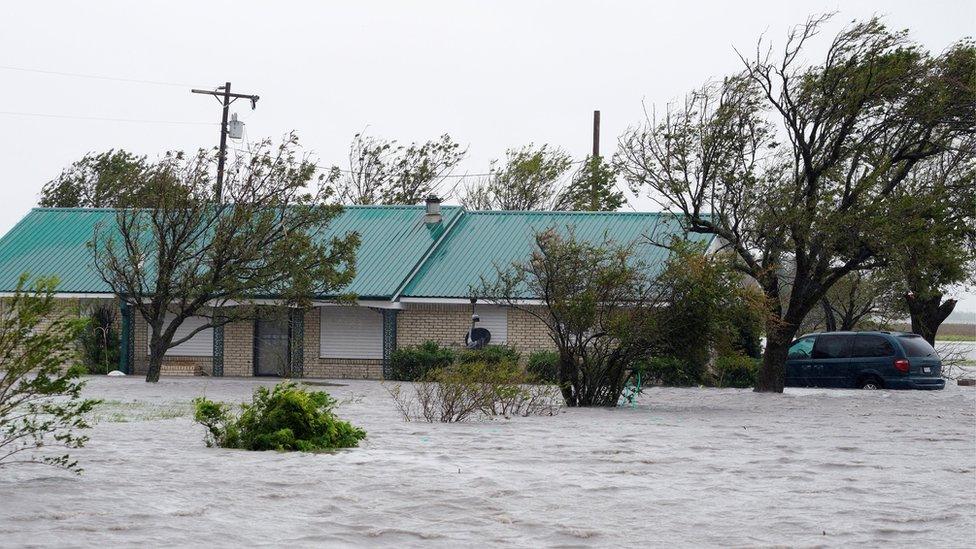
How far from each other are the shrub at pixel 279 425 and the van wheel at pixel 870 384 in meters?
19.3

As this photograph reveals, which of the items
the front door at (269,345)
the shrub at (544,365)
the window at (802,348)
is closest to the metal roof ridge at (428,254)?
the front door at (269,345)

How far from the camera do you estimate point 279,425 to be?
13.5m

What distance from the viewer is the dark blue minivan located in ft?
96.9

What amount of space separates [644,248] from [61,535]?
2957 cm

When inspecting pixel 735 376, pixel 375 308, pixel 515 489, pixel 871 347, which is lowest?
pixel 515 489

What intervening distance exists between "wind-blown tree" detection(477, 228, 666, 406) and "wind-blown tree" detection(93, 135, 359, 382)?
33.2 feet

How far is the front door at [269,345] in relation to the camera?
36094 millimetres

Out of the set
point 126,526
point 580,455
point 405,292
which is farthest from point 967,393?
point 126,526

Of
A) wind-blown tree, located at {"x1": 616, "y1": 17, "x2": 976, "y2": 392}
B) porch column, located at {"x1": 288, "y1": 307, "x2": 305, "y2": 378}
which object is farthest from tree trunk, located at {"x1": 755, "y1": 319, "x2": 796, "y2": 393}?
porch column, located at {"x1": 288, "y1": 307, "x2": 305, "y2": 378}

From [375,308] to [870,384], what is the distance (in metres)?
13.4

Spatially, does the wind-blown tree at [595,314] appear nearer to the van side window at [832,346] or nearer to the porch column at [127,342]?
the van side window at [832,346]

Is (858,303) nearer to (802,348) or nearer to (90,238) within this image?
(802,348)

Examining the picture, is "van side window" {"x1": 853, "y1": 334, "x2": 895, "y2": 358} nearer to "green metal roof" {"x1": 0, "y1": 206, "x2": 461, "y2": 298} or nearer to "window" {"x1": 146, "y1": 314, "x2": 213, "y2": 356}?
"green metal roof" {"x1": 0, "y1": 206, "x2": 461, "y2": 298}

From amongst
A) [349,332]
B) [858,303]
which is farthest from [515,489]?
[858,303]
